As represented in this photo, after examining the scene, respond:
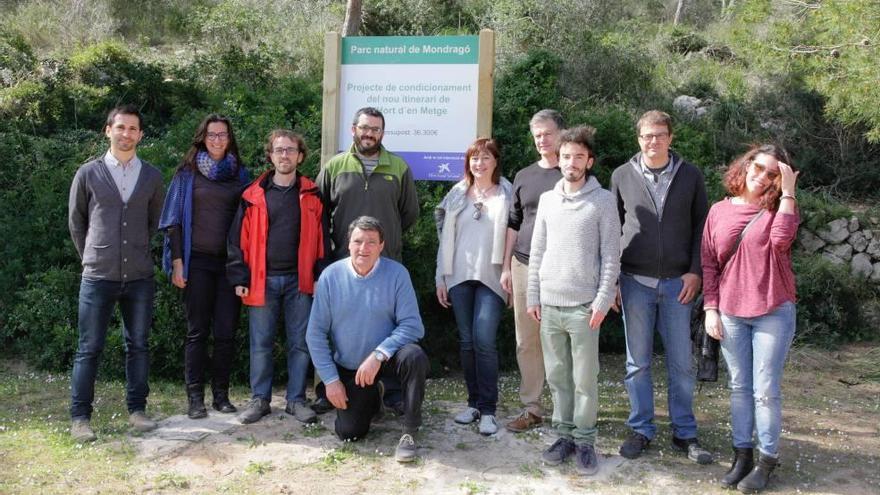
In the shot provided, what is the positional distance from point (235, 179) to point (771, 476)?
3.81 meters

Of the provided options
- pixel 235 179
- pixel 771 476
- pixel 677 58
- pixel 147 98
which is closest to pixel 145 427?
pixel 235 179

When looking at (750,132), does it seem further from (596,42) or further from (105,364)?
(105,364)

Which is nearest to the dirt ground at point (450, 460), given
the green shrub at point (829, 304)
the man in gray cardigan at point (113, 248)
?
the man in gray cardigan at point (113, 248)

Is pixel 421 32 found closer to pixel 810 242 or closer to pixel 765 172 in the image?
pixel 810 242

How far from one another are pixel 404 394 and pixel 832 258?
726cm

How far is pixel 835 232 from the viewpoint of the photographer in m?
9.73

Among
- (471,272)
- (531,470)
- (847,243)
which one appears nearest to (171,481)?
(531,470)

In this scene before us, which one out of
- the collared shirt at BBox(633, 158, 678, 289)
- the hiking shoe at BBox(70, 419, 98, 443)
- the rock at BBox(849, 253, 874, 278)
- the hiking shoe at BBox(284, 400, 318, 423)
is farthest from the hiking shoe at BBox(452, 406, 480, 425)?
the rock at BBox(849, 253, 874, 278)

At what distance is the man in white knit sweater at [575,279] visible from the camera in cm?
421

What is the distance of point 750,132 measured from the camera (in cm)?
1232

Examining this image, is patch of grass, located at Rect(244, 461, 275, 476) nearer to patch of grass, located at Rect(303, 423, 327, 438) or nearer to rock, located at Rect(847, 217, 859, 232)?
patch of grass, located at Rect(303, 423, 327, 438)

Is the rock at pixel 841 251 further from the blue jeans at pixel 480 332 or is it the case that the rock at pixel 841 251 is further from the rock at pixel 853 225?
the blue jeans at pixel 480 332

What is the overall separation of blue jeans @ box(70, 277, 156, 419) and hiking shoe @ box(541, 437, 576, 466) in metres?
2.66

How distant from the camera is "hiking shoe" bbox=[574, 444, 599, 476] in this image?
14.1 feet
